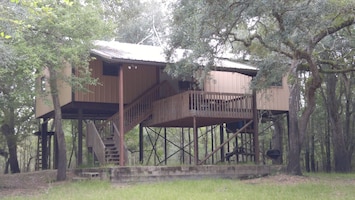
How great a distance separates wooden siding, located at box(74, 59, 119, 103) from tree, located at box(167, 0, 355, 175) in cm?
416

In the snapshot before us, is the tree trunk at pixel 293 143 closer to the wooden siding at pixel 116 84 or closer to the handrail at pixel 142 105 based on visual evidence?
the handrail at pixel 142 105

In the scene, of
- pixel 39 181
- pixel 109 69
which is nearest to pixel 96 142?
pixel 39 181

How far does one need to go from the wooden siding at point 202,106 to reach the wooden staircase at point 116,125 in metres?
0.57

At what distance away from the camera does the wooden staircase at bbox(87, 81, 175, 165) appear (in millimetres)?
17812

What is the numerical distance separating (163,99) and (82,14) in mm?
5187

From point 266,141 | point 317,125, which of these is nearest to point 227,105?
point 317,125

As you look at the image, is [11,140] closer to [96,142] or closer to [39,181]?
[39,181]

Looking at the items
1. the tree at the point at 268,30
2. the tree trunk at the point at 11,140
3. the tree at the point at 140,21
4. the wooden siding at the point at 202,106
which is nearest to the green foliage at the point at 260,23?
the tree at the point at 268,30

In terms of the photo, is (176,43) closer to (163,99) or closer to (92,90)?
(163,99)

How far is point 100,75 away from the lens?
20094mm

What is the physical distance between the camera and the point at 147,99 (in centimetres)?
2028

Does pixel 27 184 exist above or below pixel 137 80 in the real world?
below

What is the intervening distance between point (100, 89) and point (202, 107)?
4.59 meters

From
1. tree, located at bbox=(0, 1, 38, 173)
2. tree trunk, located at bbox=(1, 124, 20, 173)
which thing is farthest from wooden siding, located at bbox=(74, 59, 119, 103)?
tree trunk, located at bbox=(1, 124, 20, 173)
